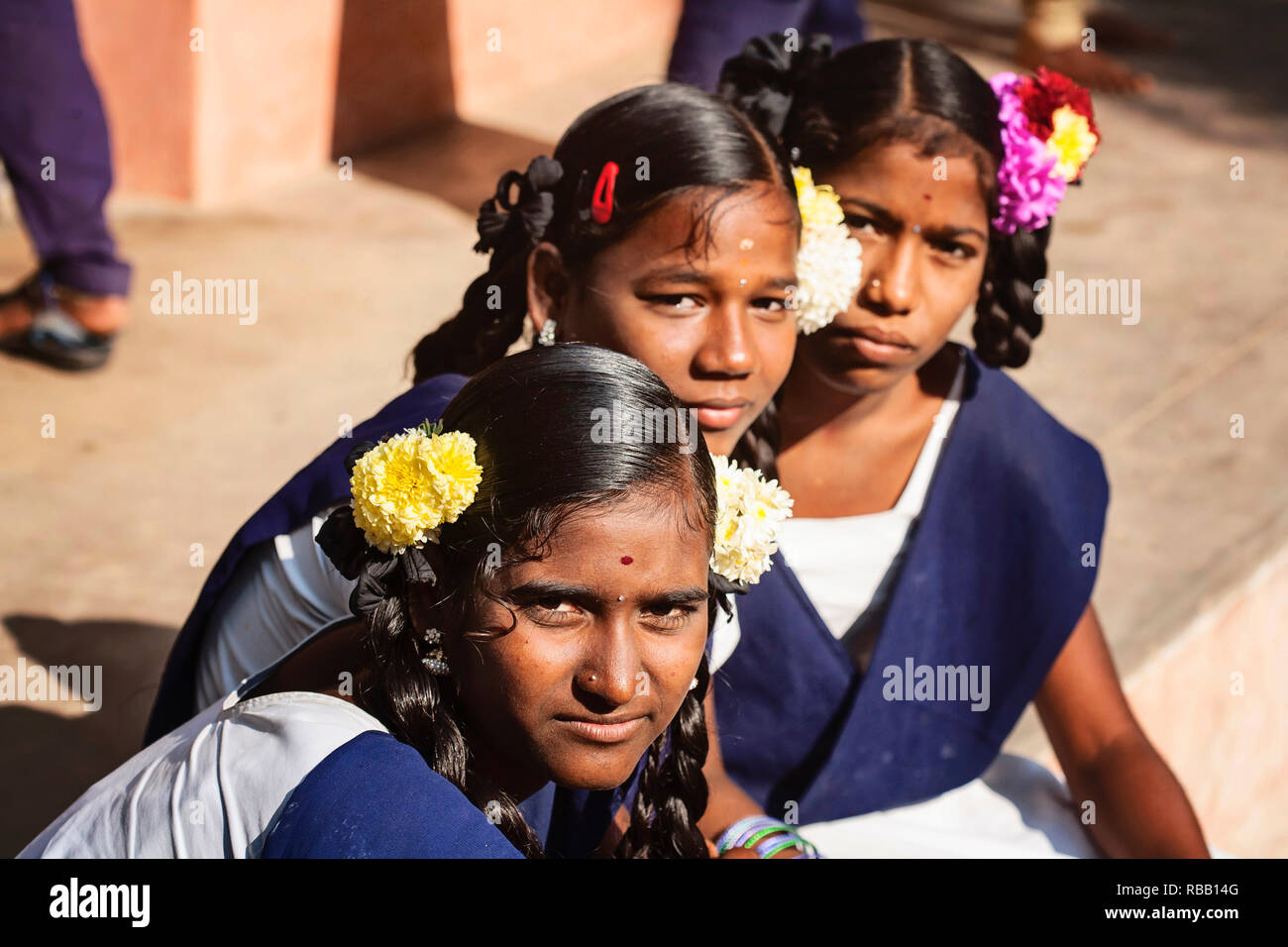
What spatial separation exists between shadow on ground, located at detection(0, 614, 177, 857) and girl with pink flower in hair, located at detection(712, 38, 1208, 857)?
1.16 meters

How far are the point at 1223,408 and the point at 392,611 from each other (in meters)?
3.69

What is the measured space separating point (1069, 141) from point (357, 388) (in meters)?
2.18

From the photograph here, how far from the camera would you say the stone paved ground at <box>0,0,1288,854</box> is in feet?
10.2

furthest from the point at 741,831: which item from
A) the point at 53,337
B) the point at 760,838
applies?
the point at 53,337

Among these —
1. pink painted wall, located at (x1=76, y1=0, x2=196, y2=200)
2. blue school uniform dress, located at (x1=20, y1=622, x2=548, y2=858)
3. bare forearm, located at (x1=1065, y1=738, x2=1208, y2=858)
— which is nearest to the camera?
blue school uniform dress, located at (x1=20, y1=622, x2=548, y2=858)

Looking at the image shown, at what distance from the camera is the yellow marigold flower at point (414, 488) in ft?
5.08

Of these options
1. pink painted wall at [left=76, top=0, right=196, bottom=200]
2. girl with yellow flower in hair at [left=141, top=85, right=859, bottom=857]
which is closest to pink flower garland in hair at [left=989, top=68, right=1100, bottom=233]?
girl with yellow flower in hair at [left=141, top=85, right=859, bottom=857]

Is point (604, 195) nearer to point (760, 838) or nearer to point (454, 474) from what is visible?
point (454, 474)

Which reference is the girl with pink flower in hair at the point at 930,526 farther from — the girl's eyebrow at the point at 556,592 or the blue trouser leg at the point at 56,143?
the blue trouser leg at the point at 56,143

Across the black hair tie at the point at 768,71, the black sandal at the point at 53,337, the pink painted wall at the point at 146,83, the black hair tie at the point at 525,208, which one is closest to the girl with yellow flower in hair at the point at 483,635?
the black hair tie at the point at 525,208

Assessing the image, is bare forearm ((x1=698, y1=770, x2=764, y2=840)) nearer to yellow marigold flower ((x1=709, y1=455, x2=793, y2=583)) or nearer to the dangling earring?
yellow marigold flower ((x1=709, y1=455, x2=793, y2=583))

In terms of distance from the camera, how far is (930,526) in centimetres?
254

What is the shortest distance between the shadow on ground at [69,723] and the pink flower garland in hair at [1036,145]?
1705 millimetres
